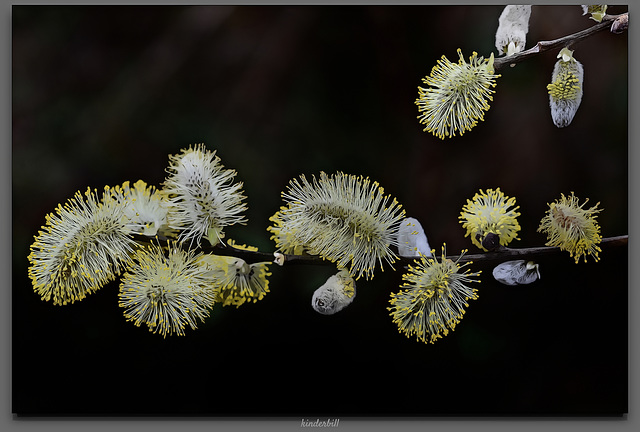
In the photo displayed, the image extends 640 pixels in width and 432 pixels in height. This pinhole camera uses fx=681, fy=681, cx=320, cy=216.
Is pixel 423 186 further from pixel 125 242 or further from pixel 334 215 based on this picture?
pixel 125 242

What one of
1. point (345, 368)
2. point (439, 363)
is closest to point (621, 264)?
point (439, 363)

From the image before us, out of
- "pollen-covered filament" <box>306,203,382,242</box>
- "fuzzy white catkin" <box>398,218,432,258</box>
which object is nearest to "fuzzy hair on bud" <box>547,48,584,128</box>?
"fuzzy white catkin" <box>398,218,432,258</box>

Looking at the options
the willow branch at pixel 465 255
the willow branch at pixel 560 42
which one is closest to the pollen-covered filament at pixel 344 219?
the willow branch at pixel 465 255

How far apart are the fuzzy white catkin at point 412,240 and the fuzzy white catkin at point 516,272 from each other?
0.76ft

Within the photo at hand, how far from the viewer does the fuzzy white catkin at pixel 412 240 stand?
1.94m

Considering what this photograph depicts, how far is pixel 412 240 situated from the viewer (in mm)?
1978

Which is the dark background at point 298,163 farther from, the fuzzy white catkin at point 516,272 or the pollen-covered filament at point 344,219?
the pollen-covered filament at point 344,219

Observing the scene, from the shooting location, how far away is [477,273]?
6.66 feet

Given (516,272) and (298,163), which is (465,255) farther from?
(298,163)

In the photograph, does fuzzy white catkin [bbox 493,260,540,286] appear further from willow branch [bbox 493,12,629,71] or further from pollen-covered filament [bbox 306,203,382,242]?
willow branch [bbox 493,12,629,71]

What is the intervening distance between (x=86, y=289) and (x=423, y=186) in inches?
39.7

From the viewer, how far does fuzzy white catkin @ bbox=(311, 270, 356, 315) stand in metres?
1.99

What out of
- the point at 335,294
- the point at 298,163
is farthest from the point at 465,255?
the point at 298,163

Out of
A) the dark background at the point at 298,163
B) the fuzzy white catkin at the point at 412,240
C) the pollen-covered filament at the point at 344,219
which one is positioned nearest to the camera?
the pollen-covered filament at the point at 344,219
